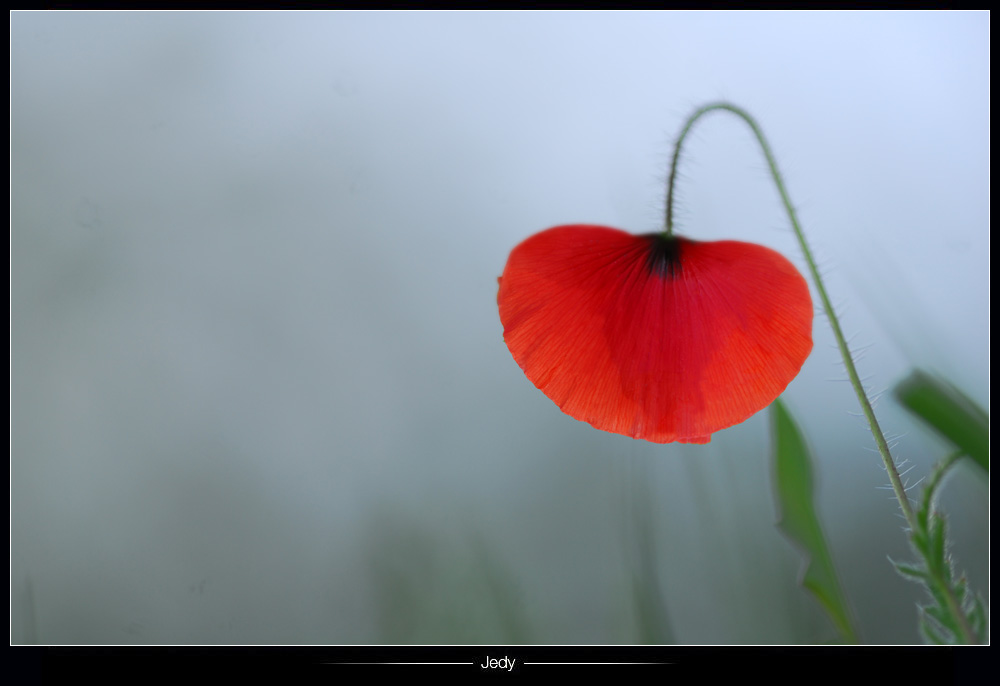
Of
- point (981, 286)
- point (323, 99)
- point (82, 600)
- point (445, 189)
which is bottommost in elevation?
point (82, 600)

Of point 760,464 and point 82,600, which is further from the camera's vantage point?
point 760,464

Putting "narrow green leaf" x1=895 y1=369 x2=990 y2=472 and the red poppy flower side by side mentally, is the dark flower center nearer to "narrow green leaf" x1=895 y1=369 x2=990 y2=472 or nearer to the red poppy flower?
the red poppy flower

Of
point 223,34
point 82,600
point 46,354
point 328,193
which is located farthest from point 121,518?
point 223,34

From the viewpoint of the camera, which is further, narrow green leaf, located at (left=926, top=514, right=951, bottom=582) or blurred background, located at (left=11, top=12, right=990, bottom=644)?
blurred background, located at (left=11, top=12, right=990, bottom=644)

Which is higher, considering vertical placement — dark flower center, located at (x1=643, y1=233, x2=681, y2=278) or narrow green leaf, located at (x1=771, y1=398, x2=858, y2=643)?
dark flower center, located at (x1=643, y1=233, x2=681, y2=278)

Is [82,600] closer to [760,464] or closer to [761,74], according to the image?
[760,464]

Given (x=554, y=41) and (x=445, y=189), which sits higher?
(x=554, y=41)

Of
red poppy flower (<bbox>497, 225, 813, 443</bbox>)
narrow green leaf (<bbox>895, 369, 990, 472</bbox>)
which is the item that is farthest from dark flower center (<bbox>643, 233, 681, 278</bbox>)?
narrow green leaf (<bbox>895, 369, 990, 472</bbox>)
